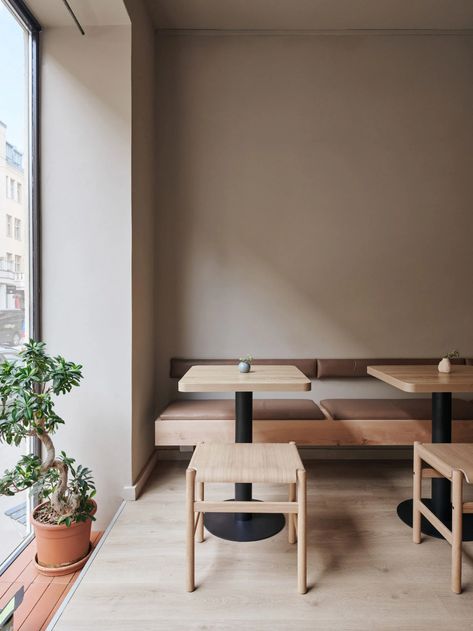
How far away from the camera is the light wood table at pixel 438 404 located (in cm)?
196

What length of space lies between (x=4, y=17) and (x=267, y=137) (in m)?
1.80

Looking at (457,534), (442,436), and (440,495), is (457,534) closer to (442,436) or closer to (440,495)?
(440,495)

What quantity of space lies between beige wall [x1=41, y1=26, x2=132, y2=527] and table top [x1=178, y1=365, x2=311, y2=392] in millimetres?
570

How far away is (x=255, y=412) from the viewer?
2584 millimetres

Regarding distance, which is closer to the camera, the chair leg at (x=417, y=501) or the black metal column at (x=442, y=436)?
the chair leg at (x=417, y=501)

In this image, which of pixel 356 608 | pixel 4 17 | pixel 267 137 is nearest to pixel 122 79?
pixel 4 17

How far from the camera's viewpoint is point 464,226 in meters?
3.12

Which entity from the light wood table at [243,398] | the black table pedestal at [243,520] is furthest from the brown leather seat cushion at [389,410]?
the black table pedestal at [243,520]

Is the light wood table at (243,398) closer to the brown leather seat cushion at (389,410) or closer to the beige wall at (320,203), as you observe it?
the brown leather seat cushion at (389,410)

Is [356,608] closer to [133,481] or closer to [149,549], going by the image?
[149,549]

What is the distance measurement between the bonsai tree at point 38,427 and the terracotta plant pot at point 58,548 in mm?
38

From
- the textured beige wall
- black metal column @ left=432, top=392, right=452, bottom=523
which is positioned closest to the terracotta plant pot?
the textured beige wall

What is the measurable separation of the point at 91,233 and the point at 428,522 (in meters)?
2.49

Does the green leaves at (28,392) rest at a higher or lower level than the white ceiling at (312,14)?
lower
